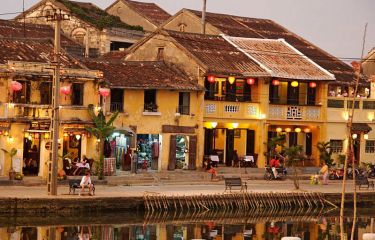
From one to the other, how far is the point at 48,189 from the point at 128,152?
1380 centimetres

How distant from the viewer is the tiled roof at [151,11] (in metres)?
91.4

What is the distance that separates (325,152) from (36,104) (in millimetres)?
19610

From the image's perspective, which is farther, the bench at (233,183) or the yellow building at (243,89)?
the yellow building at (243,89)

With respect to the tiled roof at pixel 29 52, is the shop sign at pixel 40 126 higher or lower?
lower

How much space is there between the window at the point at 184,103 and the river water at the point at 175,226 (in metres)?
13.2

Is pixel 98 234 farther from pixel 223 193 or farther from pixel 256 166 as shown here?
pixel 256 166

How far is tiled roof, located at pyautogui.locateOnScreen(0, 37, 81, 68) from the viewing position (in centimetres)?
5597

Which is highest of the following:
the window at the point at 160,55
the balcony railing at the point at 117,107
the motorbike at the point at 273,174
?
the window at the point at 160,55

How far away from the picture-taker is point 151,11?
94750 millimetres

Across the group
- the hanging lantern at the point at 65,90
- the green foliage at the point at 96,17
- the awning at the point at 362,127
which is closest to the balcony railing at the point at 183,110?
the hanging lantern at the point at 65,90

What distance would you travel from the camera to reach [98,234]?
42.9 metres

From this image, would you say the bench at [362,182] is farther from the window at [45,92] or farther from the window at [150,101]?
the window at [45,92]

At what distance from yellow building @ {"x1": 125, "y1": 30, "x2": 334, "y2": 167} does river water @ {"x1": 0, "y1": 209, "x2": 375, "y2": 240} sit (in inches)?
577

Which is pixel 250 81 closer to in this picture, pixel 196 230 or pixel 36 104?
pixel 36 104
